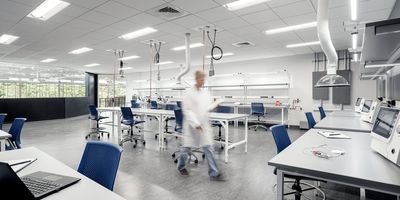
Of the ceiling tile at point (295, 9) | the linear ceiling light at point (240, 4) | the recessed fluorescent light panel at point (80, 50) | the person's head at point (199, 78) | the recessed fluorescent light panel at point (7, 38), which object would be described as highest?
the recessed fluorescent light panel at point (7, 38)

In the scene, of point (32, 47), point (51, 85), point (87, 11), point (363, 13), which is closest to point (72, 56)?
point (32, 47)

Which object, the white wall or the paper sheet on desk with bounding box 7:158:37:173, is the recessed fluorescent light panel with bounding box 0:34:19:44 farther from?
the white wall

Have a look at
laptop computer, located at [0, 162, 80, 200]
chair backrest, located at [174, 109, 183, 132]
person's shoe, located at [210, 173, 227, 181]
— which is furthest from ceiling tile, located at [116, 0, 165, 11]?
laptop computer, located at [0, 162, 80, 200]

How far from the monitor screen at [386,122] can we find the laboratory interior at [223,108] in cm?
2

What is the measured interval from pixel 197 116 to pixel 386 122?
208 cm

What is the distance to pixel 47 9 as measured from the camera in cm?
395

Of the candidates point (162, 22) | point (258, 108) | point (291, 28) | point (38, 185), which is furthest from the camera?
point (258, 108)

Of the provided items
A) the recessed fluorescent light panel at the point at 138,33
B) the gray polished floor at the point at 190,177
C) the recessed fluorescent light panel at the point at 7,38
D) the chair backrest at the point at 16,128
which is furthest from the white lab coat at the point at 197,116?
the recessed fluorescent light panel at the point at 7,38

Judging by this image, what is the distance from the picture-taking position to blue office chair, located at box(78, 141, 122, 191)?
1315 millimetres

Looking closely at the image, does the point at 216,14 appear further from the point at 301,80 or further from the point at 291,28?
the point at 301,80

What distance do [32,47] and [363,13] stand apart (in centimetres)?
872

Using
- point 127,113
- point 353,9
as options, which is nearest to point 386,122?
point 353,9

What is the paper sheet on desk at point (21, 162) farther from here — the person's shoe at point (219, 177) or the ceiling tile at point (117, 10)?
the ceiling tile at point (117, 10)

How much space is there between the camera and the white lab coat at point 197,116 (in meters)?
3.10
